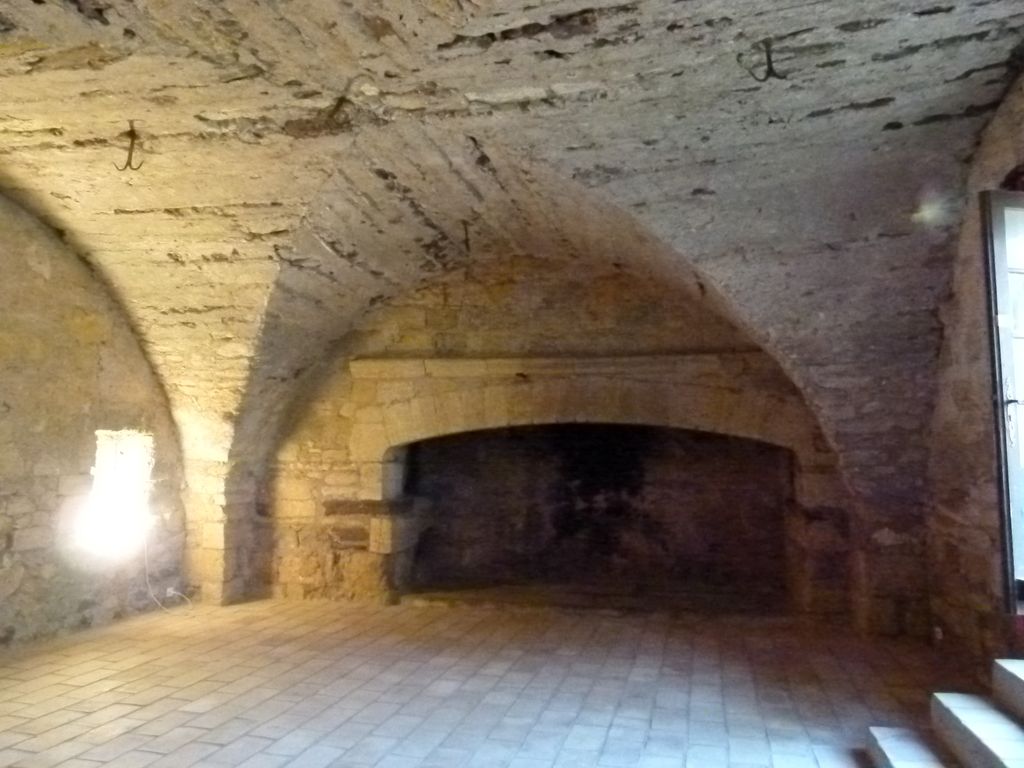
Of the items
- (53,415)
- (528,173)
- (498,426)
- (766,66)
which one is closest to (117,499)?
(53,415)

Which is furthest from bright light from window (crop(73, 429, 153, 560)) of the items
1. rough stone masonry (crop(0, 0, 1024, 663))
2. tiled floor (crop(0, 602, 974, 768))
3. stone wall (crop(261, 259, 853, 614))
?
stone wall (crop(261, 259, 853, 614))

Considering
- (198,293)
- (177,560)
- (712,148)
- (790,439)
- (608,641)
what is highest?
(712,148)

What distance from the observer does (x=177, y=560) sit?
5418 mm

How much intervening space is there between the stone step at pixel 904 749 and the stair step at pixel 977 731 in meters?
0.06

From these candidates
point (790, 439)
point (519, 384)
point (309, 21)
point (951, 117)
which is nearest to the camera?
point (309, 21)

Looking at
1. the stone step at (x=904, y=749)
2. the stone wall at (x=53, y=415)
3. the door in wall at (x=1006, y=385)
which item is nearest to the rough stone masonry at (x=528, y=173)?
the stone wall at (x=53, y=415)

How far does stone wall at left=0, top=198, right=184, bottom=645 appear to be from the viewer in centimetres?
418

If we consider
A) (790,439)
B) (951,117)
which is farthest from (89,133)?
(790,439)

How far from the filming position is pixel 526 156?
3.41 meters

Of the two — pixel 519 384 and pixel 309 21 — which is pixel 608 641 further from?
pixel 309 21

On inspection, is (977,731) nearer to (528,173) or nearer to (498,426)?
(528,173)

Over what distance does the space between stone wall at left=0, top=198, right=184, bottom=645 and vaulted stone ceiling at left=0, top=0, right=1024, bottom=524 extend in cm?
20

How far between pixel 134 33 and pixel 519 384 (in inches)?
130

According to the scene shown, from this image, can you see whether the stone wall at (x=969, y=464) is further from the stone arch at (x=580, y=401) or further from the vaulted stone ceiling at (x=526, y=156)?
the stone arch at (x=580, y=401)
